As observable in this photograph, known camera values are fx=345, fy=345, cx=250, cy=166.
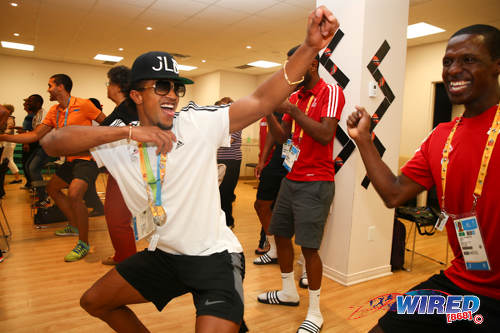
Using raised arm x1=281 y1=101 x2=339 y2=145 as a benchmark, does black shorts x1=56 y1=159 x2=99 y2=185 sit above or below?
below

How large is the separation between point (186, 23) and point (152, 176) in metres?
5.90

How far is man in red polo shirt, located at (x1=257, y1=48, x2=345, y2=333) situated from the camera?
2387 millimetres

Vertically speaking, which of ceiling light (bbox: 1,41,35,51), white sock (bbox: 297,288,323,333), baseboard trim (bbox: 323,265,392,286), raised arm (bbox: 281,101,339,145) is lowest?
baseboard trim (bbox: 323,265,392,286)

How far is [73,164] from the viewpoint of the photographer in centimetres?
405

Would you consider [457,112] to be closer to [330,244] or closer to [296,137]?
[330,244]

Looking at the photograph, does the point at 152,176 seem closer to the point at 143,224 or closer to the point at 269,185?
the point at 143,224

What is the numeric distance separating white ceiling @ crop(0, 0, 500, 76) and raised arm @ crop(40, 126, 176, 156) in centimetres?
461

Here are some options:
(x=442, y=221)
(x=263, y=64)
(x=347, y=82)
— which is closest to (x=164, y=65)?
(x=442, y=221)

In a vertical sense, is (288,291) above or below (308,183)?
below

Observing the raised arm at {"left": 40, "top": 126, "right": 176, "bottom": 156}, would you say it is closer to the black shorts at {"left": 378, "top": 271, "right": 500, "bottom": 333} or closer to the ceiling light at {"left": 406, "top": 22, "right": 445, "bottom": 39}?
the black shorts at {"left": 378, "top": 271, "right": 500, "bottom": 333}

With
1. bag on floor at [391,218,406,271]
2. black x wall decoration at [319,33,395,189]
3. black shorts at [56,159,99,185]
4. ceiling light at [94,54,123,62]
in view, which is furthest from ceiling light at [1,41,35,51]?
bag on floor at [391,218,406,271]

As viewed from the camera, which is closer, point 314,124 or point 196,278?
point 196,278

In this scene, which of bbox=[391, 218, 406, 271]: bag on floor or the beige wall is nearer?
bbox=[391, 218, 406, 271]: bag on floor

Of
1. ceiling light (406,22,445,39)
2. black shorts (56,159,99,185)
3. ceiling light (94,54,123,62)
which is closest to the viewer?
black shorts (56,159,99,185)
